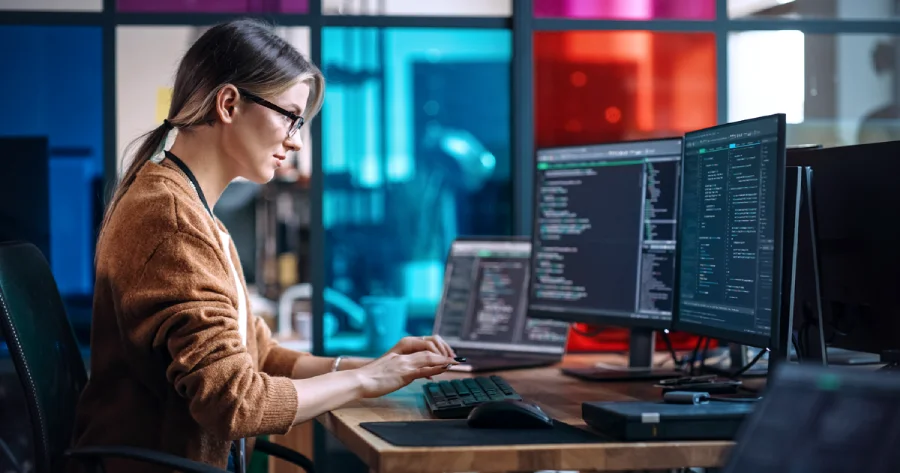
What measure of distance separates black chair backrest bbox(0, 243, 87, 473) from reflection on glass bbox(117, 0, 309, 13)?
1.87 m

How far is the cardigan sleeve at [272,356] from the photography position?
2.16 meters

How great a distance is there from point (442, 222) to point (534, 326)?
1195 millimetres

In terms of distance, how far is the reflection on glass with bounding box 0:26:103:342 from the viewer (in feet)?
11.6

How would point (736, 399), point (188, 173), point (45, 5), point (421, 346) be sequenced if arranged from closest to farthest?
1. point (736, 399)
2. point (188, 173)
3. point (421, 346)
4. point (45, 5)

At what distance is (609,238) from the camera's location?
2.27 m

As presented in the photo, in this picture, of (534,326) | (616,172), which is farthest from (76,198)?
(616,172)

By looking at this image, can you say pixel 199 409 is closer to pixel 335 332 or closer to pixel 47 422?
pixel 47 422

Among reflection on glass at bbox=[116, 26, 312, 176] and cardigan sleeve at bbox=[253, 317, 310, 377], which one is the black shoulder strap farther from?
reflection on glass at bbox=[116, 26, 312, 176]

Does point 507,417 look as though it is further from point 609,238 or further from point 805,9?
point 805,9

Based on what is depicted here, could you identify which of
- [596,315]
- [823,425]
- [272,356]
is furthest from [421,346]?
[823,425]

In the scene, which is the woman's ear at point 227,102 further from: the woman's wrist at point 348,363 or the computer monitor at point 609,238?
the computer monitor at point 609,238

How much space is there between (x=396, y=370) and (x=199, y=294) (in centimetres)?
39

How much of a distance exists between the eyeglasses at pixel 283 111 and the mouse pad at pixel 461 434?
2.05 feet

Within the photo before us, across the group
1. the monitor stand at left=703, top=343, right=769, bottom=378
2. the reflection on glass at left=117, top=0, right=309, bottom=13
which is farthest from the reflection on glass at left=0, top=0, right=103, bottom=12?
the monitor stand at left=703, top=343, right=769, bottom=378
